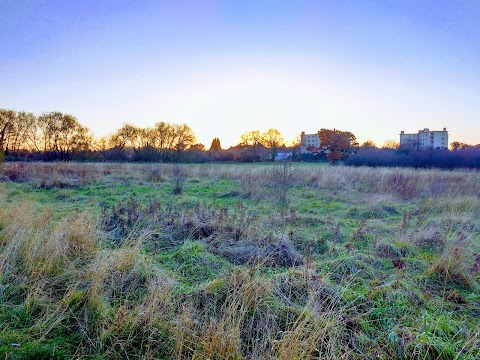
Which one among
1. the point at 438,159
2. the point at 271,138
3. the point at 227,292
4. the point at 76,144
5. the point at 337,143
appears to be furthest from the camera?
the point at 271,138

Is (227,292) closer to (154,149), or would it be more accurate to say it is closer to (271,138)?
(154,149)

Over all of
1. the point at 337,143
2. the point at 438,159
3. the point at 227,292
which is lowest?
the point at 227,292

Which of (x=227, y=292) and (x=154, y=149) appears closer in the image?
Answer: (x=227, y=292)

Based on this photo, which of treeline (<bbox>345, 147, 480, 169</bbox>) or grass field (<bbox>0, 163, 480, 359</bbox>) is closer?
grass field (<bbox>0, 163, 480, 359</bbox>)

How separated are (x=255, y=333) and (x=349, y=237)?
3.13m

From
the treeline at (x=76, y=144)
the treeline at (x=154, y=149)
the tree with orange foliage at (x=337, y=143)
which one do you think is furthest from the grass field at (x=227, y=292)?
the tree with orange foliage at (x=337, y=143)

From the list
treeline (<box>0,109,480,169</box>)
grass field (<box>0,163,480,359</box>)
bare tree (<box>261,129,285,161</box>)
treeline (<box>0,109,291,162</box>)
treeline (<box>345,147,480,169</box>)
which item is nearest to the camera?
grass field (<box>0,163,480,359</box>)

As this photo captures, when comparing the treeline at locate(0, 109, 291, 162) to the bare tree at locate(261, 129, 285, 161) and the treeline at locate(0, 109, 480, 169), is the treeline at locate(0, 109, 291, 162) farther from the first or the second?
the bare tree at locate(261, 129, 285, 161)

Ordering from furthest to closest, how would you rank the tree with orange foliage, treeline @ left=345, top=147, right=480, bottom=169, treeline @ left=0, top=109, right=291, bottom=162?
the tree with orange foliage → treeline @ left=0, top=109, right=291, bottom=162 → treeline @ left=345, top=147, right=480, bottom=169

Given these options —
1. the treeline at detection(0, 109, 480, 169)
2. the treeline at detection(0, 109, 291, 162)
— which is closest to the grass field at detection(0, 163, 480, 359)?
the treeline at detection(0, 109, 480, 169)

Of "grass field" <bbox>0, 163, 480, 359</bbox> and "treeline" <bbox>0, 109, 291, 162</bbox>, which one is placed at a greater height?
"treeline" <bbox>0, 109, 291, 162</bbox>

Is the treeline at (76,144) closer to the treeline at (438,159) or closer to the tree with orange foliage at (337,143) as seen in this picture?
the tree with orange foliage at (337,143)

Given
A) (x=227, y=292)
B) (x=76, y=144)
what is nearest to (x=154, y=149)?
(x=76, y=144)

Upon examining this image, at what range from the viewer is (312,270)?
10.2ft
